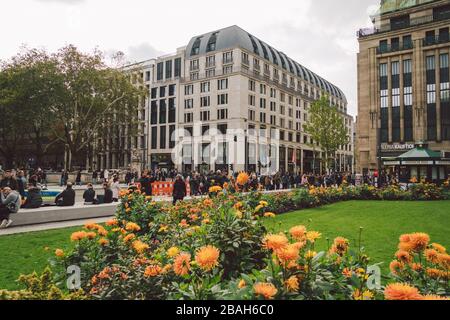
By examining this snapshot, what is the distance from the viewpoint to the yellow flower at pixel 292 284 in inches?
68.8

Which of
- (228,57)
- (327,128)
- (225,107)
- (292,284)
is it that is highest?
(228,57)

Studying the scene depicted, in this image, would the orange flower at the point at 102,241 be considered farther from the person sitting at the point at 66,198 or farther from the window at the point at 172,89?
the window at the point at 172,89

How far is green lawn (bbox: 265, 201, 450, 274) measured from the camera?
713cm

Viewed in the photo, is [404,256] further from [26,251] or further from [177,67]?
[177,67]

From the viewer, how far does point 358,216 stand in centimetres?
1184

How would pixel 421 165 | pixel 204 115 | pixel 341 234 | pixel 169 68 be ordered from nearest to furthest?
pixel 341 234 → pixel 421 165 → pixel 204 115 → pixel 169 68

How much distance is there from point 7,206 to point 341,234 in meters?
10.4

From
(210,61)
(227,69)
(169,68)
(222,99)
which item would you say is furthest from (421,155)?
(169,68)

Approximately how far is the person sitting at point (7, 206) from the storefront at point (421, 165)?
68.1 ft

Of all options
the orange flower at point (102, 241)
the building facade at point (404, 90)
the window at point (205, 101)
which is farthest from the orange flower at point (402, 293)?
the window at point (205, 101)

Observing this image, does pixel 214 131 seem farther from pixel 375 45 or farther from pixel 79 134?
pixel 375 45

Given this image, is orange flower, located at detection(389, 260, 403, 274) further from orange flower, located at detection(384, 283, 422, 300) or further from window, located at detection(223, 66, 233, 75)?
window, located at detection(223, 66, 233, 75)

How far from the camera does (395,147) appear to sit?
3816 cm
